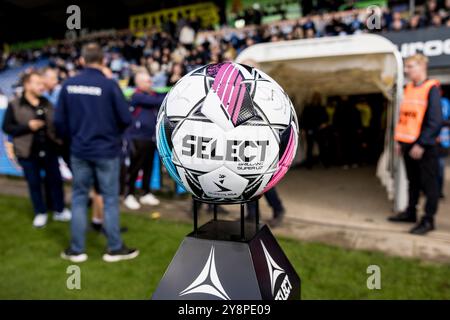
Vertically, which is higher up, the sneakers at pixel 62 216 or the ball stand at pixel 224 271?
the ball stand at pixel 224 271

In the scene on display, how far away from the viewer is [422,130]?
3615 millimetres

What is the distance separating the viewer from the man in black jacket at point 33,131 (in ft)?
13.2

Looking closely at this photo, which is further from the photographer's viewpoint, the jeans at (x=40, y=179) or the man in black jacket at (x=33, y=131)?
the jeans at (x=40, y=179)

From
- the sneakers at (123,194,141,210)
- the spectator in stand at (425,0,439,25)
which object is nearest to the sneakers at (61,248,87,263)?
the sneakers at (123,194,141,210)

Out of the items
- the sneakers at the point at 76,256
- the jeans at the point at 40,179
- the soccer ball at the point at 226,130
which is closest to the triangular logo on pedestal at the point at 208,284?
the soccer ball at the point at 226,130

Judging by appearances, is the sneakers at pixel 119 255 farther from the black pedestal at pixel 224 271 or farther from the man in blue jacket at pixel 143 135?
the black pedestal at pixel 224 271

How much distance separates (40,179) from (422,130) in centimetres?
406

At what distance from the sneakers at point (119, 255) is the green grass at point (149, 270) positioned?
70 mm

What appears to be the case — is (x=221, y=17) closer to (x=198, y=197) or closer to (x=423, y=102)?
(x=423, y=102)

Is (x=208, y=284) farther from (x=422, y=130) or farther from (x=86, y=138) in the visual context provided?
(x=422, y=130)

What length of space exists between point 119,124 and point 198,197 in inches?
69.5

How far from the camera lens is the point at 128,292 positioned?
9.09 ft

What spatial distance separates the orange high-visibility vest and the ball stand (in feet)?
8.80

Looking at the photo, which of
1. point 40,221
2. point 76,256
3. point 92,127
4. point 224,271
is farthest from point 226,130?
point 40,221
